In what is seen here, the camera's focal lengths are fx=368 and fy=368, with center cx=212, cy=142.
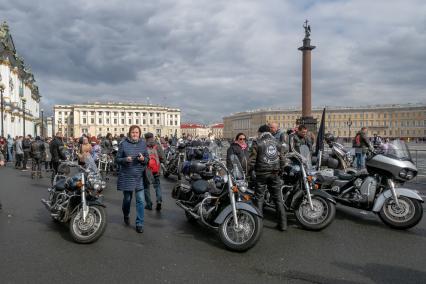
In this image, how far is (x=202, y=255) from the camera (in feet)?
15.8

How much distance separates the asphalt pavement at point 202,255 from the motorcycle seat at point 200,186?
72cm

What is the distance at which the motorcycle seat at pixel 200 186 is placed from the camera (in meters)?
5.69

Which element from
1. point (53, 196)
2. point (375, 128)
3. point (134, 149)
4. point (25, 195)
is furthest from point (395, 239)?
point (375, 128)

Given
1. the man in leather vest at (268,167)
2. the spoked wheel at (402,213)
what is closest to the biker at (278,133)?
the man in leather vest at (268,167)

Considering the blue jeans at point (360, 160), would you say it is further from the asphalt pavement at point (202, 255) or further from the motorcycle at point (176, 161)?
the asphalt pavement at point (202, 255)

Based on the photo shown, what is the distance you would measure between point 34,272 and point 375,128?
127581 mm

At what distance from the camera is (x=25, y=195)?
973 centimetres

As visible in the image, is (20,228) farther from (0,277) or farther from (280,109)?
(280,109)

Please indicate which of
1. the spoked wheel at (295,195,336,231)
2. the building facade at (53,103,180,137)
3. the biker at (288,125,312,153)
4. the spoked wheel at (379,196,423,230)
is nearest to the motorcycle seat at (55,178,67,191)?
the spoked wheel at (295,195,336,231)

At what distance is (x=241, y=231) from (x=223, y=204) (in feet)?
1.86

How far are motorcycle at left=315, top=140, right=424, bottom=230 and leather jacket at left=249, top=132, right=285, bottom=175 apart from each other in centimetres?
174

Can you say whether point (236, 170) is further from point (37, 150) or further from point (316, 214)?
point (37, 150)

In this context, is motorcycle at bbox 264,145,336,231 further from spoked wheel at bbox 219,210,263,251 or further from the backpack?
the backpack

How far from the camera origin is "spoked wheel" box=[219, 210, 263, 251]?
484cm
